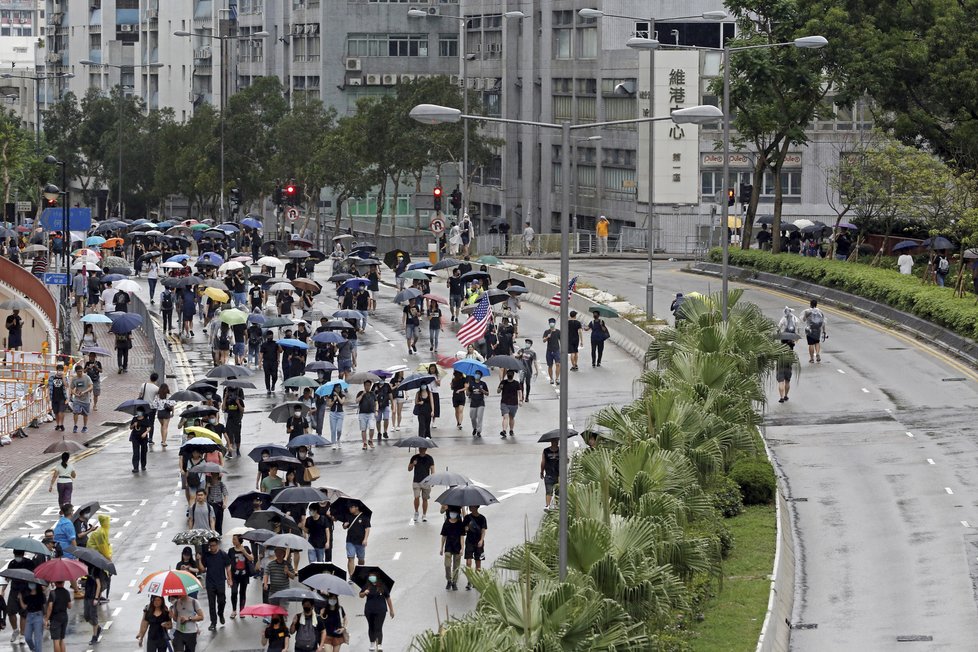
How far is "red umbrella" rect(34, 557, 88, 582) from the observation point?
2267 centimetres

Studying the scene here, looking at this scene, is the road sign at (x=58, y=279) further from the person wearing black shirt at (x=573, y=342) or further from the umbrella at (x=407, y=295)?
the person wearing black shirt at (x=573, y=342)

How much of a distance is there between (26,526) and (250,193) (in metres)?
64.8

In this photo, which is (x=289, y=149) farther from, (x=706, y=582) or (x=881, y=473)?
(x=706, y=582)

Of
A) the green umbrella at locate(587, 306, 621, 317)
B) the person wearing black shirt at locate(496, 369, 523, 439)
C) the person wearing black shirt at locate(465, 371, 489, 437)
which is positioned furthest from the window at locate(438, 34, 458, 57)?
the person wearing black shirt at locate(496, 369, 523, 439)

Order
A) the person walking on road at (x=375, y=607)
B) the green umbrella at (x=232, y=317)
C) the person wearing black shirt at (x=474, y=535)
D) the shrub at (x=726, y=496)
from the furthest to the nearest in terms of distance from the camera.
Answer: the green umbrella at (x=232, y=317), the shrub at (x=726, y=496), the person wearing black shirt at (x=474, y=535), the person walking on road at (x=375, y=607)

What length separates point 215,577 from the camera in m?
23.9

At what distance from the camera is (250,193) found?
94.6 metres

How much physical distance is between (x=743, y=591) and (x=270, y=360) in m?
20.7

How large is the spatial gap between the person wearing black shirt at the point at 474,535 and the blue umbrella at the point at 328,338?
51.8 ft

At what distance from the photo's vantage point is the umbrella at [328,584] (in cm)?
2142

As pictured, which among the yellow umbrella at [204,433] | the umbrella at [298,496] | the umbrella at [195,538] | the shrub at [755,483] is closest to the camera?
the umbrella at [195,538]

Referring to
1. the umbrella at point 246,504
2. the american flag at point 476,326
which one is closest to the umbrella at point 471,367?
the american flag at point 476,326

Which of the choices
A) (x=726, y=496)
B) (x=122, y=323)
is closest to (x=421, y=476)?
(x=726, y=496)

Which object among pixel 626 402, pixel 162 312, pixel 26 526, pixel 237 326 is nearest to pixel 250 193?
pixel 162 312
